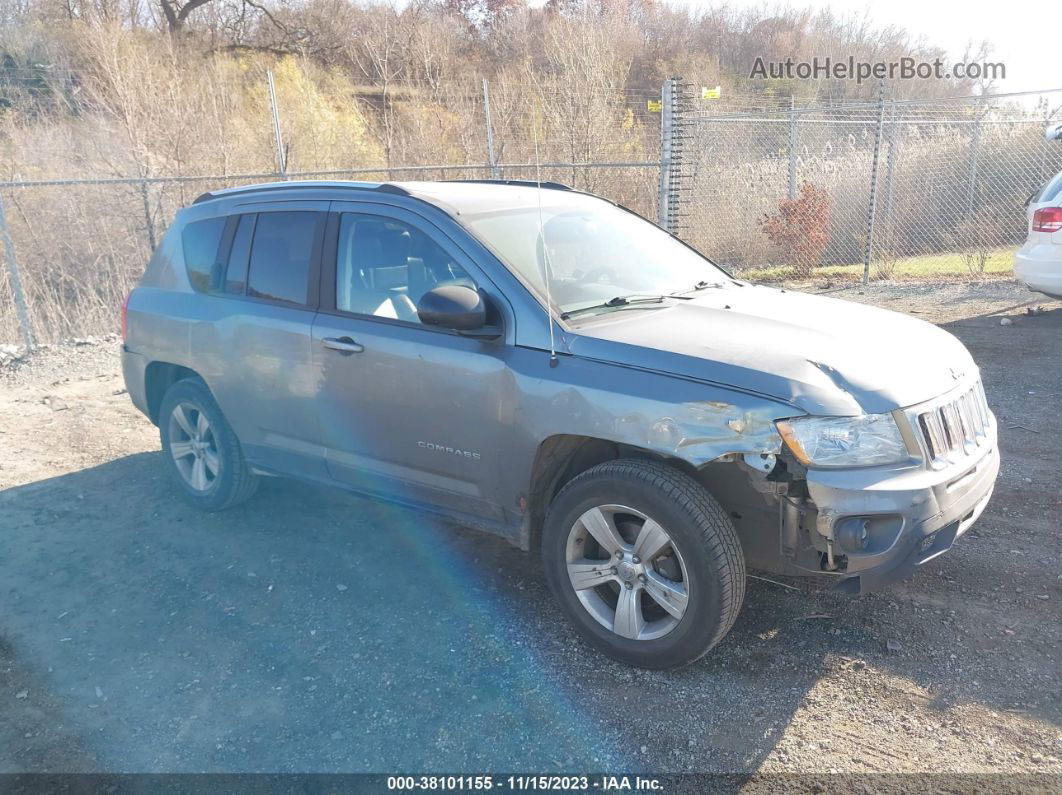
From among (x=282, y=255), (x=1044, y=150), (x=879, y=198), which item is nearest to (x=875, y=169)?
(x=879, y=198)

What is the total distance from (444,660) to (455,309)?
146 centimetres

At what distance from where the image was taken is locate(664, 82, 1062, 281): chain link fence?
41.6 feet

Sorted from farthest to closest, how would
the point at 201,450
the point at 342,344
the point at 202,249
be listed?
the point at 201,450 < the point at 202,249 < the point at 342,344

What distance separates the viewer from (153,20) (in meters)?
28.1

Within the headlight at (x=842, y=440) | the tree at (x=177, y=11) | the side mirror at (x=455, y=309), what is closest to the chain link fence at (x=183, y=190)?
the side mirror at (x=455, y=309)

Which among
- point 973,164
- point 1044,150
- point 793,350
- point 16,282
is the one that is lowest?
point 16,282

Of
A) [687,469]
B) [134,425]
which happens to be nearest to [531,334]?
[687,469]

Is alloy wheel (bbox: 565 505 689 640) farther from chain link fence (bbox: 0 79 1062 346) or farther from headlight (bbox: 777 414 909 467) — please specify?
chain link fence (bbox: 0 79 1062 346)

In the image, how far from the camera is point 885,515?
113 inches

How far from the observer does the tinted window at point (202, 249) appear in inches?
186

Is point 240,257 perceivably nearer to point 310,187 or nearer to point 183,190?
point 310,187

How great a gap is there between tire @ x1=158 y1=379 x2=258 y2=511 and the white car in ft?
25.3

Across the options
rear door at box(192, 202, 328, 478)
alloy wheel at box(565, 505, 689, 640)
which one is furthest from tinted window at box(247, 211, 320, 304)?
alloy wheel at box(565, 505, 689, 640)

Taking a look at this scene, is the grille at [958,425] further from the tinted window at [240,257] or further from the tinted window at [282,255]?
the tinted window at [240,257]
